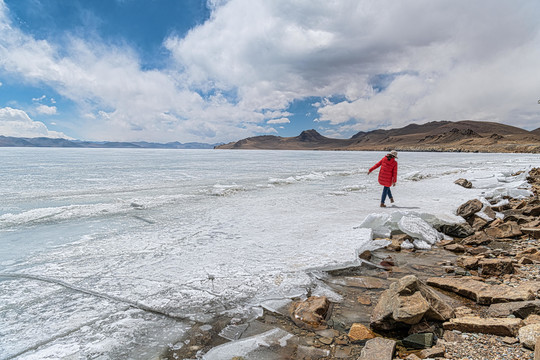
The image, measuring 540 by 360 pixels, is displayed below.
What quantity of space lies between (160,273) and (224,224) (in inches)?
118

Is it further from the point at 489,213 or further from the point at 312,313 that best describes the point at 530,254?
the point at 312,313

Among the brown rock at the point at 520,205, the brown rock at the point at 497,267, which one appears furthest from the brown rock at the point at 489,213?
the brown rock at the point at 497,267

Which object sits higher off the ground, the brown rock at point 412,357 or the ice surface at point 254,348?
the brown rock at point 412,357

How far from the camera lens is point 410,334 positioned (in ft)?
8.62

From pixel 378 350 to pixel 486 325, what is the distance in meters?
1.01

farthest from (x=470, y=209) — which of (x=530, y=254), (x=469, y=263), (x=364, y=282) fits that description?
(x=364, y=282)

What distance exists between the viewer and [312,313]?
3.00 metres

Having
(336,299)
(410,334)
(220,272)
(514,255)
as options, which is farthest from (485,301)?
(220,272)

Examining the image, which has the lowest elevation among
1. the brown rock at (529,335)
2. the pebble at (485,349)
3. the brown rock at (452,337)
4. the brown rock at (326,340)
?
the brown rock at (326,340)

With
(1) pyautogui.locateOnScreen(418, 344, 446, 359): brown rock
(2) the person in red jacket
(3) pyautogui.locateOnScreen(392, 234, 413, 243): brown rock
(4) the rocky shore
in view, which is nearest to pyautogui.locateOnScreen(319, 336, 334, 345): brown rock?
(4) the rocky shore

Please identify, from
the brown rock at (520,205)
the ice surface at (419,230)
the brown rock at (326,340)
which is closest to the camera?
the brown rock at (326,340)

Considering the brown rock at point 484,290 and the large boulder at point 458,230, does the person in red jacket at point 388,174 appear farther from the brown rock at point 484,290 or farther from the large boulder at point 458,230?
the brown rock at point 484,290

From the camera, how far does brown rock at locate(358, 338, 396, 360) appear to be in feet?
7.37

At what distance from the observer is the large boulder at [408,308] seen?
2668 mm
